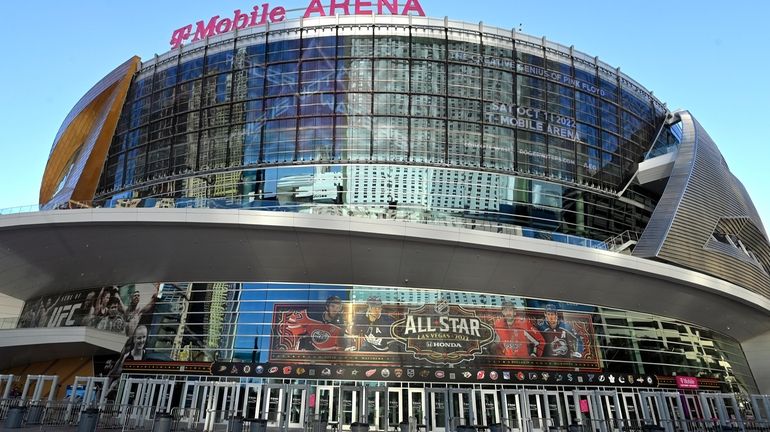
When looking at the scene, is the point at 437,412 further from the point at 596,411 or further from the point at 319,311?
the point at 319,311

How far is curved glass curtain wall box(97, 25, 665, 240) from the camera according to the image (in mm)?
39250

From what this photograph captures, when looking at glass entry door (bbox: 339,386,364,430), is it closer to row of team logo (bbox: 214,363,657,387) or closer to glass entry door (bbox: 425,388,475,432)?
row of team logo (bbox: 214,363,657,387)

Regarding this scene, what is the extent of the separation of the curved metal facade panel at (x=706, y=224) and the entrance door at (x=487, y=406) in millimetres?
14429

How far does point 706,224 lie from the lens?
3800 centimetres

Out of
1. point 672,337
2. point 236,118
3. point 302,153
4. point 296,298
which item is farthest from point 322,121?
point 672,337

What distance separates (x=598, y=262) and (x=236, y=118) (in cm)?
2701

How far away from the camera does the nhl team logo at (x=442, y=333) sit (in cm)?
3158

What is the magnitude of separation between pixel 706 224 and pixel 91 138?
159ft

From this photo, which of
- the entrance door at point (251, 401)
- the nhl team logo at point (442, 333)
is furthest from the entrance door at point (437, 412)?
the entrance door at point (251, 401)

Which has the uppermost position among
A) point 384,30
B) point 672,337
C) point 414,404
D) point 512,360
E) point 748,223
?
point 384,30

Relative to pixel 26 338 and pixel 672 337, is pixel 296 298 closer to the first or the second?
pixel 26 338

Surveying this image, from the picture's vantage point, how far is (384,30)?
41125 millimetres

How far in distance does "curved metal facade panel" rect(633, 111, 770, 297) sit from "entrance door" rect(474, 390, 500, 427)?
14429 mm

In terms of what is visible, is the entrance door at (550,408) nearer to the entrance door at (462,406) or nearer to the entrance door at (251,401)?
the entrance door at (462,406)
